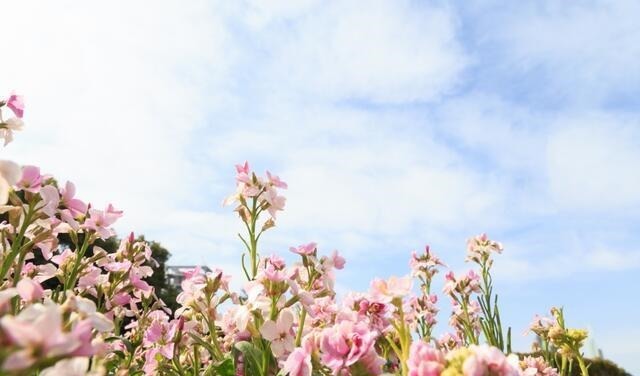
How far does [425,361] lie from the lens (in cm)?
115

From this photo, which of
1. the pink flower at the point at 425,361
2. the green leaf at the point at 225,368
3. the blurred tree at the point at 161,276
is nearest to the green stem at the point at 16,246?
the green leaf at the point at 225,368

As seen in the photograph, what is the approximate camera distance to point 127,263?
286 cm

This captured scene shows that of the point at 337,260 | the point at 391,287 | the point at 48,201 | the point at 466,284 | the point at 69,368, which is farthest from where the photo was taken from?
the point at 466,284

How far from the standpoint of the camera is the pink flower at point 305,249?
234 cm

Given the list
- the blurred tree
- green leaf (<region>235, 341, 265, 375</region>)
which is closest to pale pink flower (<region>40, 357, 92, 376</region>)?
green leaf (<region>235, 341, 265, 375</region>)

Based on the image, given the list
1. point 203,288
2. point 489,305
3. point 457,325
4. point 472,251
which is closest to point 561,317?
point 489,305

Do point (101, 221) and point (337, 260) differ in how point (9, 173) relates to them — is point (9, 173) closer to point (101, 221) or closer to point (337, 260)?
point (101, 221)

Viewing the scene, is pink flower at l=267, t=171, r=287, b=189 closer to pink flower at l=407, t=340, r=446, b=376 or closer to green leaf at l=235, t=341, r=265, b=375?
green leaf at l=235, t=341, r=265, b=375

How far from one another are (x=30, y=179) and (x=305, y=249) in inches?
42.4

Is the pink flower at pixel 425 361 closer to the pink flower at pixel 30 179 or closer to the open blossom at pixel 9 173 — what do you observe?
the open blossom at pixel 9 173

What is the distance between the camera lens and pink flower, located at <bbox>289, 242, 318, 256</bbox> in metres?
2.34

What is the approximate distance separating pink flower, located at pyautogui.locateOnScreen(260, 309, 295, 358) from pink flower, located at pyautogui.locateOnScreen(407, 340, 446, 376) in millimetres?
717

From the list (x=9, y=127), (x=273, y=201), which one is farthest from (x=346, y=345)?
(x=9, y=127)

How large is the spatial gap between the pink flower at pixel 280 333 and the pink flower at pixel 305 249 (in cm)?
52
